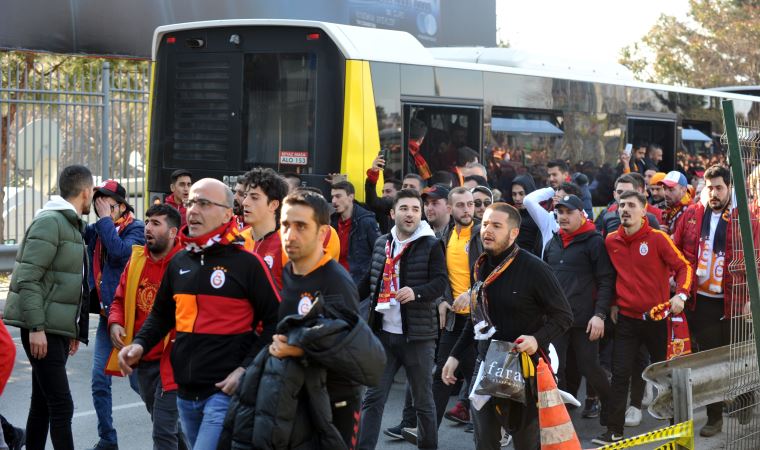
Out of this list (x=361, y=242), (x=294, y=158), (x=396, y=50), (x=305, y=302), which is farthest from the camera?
(x=396, y=50)

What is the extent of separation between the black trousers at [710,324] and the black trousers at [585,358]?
0.89m

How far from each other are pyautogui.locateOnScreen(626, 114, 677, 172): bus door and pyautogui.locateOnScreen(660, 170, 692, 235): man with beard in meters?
Result: 5.12

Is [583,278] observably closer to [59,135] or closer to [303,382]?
[303,382]

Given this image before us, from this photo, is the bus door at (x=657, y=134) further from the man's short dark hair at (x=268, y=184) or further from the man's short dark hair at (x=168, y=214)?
the man's short dark hair at (x=268, y=184)

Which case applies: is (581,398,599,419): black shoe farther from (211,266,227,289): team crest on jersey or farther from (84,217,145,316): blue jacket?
(211,266,227,289): team crest on jersey

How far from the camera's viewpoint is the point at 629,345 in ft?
28.1

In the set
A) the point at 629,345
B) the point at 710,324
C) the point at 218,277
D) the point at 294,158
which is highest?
the point at 294,158

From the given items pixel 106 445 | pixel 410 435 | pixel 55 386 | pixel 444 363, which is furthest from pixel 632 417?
pixel 55 386

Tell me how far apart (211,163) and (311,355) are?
321 inches

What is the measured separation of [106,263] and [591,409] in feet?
13.9

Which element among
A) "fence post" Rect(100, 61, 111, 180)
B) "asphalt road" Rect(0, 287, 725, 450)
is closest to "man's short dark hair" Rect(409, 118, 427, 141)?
"asphalt road" Rect(0, 287, 725, 450)

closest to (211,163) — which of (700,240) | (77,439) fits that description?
(77,439)

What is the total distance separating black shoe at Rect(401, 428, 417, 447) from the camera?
320 inches

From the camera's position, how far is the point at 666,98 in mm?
17297
